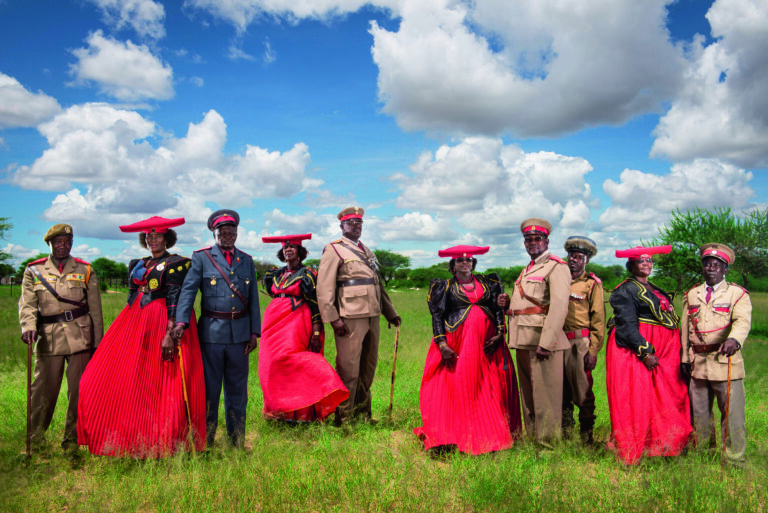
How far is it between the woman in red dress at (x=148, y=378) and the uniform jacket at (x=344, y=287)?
1.48 m

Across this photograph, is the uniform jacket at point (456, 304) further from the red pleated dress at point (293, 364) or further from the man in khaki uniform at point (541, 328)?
the red pleated dress at point (293, 364)

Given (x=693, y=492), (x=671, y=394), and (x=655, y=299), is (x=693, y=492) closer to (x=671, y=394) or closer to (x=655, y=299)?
(x=671, y=394)

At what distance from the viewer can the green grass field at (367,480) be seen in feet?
12.2

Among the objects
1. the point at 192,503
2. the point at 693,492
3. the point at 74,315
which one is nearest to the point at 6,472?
the point at 74,315

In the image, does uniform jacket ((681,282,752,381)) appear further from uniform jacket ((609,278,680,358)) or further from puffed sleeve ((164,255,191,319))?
puffed sleeve ((164,255,191,319))

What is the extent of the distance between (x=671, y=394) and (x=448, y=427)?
2.10 meters

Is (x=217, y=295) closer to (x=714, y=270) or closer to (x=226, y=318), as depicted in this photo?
(x=226, y=318)

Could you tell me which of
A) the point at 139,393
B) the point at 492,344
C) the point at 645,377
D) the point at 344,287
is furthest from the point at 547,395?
the point at 139,393

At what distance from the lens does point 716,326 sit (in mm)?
4648

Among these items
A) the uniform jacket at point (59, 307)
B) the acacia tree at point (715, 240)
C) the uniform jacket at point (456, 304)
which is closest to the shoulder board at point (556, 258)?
the uniform jacket at point (456, 304)

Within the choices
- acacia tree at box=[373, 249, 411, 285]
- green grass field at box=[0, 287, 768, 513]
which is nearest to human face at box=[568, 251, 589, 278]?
green grass field at box=[0, 287, 768, 513]

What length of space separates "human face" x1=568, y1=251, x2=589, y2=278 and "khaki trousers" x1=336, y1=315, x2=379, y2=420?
2.21 meters

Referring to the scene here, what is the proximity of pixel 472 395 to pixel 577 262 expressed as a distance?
1724mm

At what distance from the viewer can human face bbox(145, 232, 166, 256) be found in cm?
485
